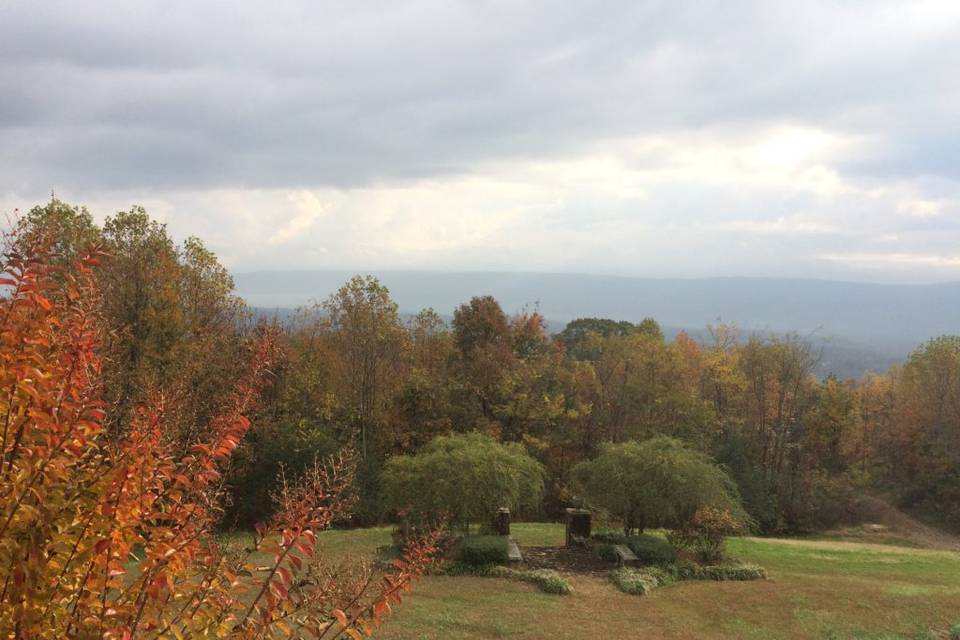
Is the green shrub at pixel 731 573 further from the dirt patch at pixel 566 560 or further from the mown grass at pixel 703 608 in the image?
the dirt patch at pixel 566 560

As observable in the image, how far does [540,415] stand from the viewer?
3064 centimetres

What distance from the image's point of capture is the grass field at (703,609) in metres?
12.9

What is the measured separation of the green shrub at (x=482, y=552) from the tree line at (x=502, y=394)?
16.1ft

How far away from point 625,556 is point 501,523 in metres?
3.71

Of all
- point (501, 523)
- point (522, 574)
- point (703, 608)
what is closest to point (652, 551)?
point (703, 608)

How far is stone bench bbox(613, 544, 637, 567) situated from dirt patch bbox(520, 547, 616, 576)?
29 centimetres

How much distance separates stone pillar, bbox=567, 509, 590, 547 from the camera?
20609 mm

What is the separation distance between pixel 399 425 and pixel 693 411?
1693 cm

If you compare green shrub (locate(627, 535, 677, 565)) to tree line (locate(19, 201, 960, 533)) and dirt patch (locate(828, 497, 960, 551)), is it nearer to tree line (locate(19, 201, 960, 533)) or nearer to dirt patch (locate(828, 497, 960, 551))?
tree line (locate(19, 201, 960, 533))

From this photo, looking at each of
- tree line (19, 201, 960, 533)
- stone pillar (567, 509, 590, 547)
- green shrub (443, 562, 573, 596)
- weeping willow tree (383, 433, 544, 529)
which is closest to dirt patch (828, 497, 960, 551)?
tree line (19, 201, 960, 533)

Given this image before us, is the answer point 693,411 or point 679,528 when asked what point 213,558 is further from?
point 693,411

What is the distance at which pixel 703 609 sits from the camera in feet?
48.1

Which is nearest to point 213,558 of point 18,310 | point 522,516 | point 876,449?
point 18,310

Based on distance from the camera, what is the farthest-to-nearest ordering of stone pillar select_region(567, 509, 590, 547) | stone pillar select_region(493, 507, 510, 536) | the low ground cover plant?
stone pillar select_region(567, 509, 590, 547) → stone pillar select_region(493, 507, 510, 536) → the low ground cover plant
